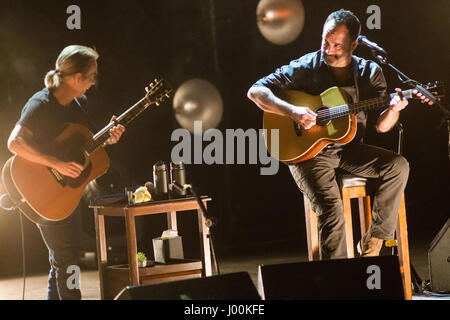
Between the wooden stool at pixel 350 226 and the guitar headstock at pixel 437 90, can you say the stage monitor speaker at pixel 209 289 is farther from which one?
the guitar headstock at pixel 437 90

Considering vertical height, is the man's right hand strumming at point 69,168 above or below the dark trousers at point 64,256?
above

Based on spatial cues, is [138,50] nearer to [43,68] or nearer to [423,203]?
[43,68]

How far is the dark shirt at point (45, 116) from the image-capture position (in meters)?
3.26

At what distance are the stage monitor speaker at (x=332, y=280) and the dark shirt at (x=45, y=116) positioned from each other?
1497mm

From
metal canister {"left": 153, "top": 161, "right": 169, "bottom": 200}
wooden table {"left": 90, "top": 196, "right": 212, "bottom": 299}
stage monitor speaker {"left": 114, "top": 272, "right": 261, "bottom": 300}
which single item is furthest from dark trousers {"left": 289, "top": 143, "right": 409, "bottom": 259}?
stage monitor speaker {"left": 114, "top": 272, "right": 261, "bottom": 300}

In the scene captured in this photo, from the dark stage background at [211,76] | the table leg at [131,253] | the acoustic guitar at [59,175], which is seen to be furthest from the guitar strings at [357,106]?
the dark stage background at [211,76]

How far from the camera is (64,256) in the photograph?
333 cm

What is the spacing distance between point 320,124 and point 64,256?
1603 mm

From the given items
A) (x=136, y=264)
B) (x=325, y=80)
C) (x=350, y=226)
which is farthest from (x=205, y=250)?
(x=325, y=80)

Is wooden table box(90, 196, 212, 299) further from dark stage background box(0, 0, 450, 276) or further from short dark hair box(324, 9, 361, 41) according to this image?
dark stage background box(0, 0, 450, 276)

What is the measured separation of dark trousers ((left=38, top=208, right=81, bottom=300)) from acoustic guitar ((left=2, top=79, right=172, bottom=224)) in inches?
2.3

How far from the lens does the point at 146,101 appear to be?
365 centimetres

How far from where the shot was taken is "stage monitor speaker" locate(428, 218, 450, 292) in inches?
149
